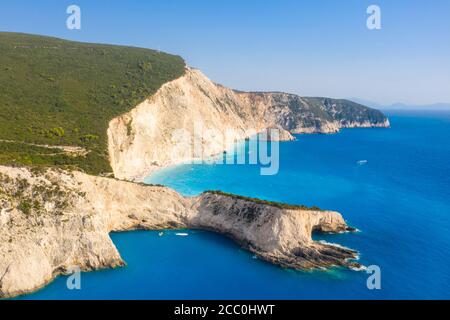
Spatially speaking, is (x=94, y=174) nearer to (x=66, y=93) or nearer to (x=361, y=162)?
(x=66, y=93)

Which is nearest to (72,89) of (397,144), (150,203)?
(150,203)

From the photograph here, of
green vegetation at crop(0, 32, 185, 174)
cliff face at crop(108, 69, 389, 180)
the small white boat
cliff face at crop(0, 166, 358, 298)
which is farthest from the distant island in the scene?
the small white boat

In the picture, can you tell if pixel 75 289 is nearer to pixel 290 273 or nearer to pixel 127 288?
pixel 127 288

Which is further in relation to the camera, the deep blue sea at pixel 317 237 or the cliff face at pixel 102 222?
the deep blue sea at pixel 317 237

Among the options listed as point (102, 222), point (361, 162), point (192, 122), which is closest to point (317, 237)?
point (102, 222)

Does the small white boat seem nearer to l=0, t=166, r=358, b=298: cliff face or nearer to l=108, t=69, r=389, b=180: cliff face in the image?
l=108, t=69, r=389, b=180: cliff face

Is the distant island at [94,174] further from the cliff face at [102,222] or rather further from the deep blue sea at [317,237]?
the deep blue sea at [317,237]

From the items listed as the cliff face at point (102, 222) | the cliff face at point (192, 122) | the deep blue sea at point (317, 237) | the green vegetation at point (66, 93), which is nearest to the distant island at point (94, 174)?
the cliff face at point (102, 222)
